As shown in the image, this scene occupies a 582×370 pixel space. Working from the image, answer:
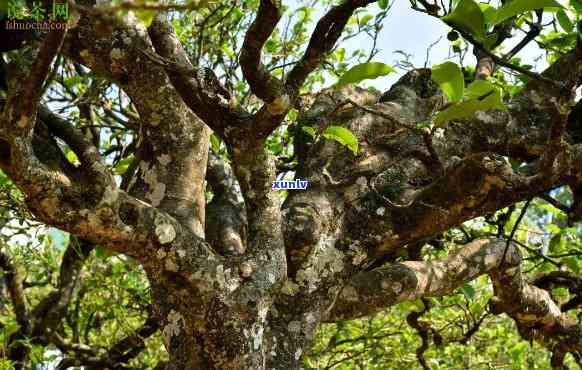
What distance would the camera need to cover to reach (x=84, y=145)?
229cm

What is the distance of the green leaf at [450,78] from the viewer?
194cm

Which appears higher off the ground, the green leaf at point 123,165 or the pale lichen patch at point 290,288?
the green leaf at point 123,165

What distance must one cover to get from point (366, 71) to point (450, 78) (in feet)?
0.79

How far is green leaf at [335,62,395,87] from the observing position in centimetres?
206

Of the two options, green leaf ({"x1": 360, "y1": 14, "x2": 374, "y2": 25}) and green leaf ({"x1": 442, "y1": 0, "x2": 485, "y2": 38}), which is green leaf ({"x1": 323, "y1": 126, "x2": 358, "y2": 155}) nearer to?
green leaf ({"x1": 442, "y1": 0, "x2": 485, "y2": 38})

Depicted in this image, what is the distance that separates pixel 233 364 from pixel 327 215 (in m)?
0.75

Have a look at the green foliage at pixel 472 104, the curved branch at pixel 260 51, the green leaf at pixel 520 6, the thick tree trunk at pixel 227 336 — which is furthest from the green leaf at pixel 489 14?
the thick tree trunk at pixel 227 336

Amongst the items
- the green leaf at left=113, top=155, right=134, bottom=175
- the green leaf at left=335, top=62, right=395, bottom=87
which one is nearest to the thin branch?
the green leaf at left=335, top=62, right=395, bottom=87

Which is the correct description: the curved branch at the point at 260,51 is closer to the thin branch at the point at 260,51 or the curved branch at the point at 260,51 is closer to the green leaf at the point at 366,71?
the thin branch at the point at 260,51

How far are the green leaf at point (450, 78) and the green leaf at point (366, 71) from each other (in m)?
0.14

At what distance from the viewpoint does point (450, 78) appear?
1961mm

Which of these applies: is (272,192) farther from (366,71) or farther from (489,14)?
(489,14)

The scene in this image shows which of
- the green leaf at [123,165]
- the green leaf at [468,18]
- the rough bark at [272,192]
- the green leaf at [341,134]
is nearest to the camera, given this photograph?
the green leaf at [468,18]

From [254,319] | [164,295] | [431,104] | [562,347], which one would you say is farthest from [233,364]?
[562,347]
